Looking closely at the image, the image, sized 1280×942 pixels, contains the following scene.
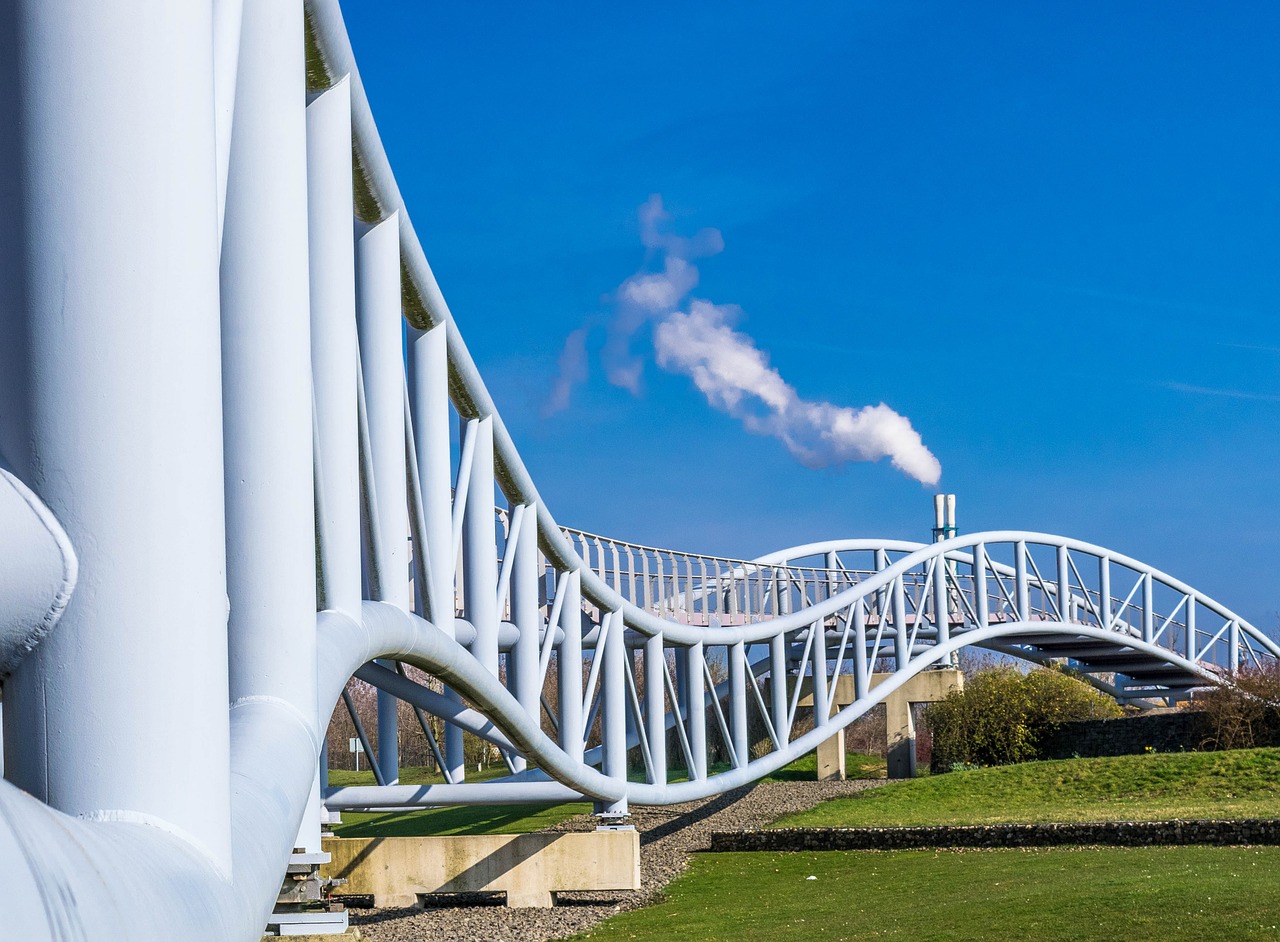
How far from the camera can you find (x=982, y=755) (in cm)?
3381

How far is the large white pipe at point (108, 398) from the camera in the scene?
1.62 meters

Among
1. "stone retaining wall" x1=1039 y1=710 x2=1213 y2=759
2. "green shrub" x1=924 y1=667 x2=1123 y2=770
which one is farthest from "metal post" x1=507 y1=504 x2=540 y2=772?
"stone retaining wall" x1=1039 y1=710 x2=1213 y2=759

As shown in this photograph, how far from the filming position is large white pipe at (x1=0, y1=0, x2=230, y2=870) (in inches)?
63.7

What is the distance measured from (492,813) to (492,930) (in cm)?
1400

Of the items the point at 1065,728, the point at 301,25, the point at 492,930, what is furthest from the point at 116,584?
the point at 1065,728

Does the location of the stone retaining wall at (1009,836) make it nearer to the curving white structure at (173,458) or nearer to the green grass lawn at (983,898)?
the green grass lawn at (983,898)

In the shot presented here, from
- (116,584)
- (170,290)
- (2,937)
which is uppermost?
(170,290)

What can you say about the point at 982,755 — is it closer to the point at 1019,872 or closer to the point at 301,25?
the point at 1019,872

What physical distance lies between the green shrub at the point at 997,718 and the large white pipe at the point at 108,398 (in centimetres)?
3359

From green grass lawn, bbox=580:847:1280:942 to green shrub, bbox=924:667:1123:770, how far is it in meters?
13.8

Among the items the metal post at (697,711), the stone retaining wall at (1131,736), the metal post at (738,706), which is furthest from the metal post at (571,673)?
the stone retaining wall at (1131,736)

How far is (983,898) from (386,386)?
1102 cm

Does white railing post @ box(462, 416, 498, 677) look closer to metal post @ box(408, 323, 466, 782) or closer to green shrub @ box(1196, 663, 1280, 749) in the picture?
metal post @ box(408, 323, 466, 782)

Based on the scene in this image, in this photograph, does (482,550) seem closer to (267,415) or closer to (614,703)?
(614,703)
